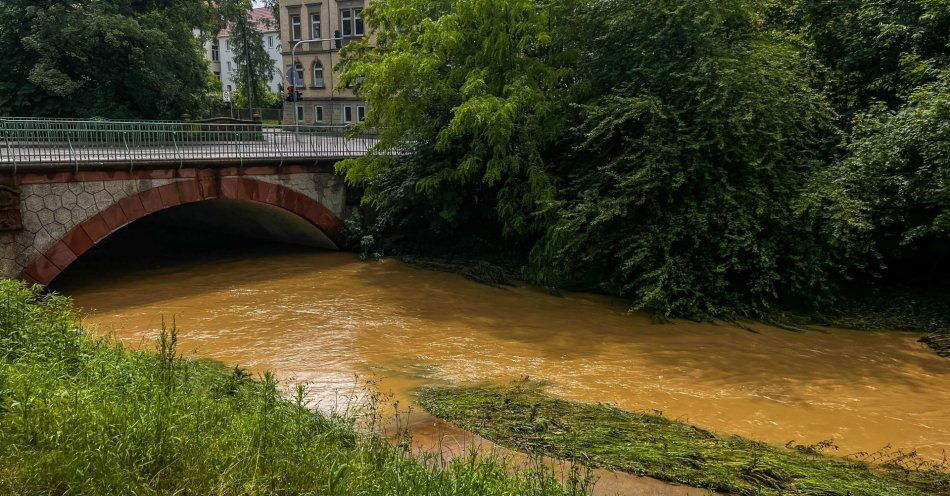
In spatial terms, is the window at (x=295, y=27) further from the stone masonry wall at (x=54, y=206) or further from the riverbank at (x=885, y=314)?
the riverbank at (x=885, y=314)

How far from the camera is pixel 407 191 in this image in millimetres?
20172

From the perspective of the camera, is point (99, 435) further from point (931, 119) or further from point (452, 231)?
point (452, 231)

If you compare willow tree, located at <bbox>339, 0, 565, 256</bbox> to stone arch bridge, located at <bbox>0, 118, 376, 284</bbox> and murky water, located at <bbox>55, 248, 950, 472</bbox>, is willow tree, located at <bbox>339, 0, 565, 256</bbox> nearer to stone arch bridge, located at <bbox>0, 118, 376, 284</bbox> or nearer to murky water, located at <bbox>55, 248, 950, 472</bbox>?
stone arch bridge, located at <bbox>0, 118, 376, 284</bbox>

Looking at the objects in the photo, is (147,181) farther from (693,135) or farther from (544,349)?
(693,135)

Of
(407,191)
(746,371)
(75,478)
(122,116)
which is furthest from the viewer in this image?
(122,116)

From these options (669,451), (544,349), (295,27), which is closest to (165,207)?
(544,349)

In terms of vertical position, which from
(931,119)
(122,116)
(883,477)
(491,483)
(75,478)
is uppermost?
(122,116)

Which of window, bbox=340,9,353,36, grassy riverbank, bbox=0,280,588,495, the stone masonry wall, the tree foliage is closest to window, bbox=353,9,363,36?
window, bbox=340,9,353,36

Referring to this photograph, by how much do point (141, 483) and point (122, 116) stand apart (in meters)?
24.5

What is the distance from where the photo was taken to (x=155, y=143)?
58.1 feet

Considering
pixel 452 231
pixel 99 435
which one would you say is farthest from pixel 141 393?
pixel 452 231

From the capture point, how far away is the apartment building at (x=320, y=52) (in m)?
42.1

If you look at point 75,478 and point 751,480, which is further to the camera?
point 751,480

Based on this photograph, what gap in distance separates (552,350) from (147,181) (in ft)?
33.9
